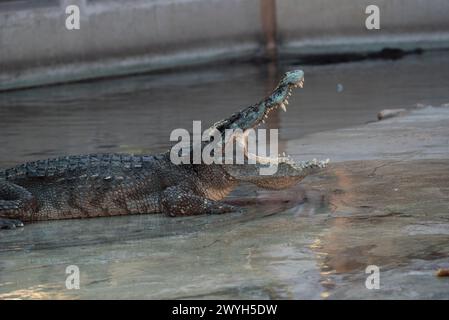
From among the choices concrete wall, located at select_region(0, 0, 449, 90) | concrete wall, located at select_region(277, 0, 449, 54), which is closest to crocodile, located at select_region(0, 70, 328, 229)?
concrete wall, located at select_region(0, 0, 449, 90)

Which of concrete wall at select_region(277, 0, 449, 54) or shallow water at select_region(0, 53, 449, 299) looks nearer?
shallow water at select_region(0, 53, 449, 299)

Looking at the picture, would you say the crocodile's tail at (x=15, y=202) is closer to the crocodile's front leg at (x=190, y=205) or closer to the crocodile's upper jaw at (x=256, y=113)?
the crocodile's front leg at (x=190, y=205)

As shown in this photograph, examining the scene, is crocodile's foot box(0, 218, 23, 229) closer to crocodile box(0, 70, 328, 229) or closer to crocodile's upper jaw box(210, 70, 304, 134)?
crocodile box(0, 70, 328, 229)

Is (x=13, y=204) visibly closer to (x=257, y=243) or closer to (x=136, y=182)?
(x=136, y=182)

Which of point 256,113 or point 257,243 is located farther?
point 256,113

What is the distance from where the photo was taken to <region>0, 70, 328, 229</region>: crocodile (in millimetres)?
7957

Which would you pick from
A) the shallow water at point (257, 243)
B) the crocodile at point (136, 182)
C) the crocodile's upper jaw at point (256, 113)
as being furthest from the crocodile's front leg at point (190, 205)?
the crocodile's upper jaw at point (256, 113)

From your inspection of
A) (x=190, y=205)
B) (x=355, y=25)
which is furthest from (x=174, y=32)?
(x=190, y=205)

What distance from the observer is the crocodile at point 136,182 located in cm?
796

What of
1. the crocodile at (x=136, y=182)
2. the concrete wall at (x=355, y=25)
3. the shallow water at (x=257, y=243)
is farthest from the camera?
the concrete wall at (x=355, y=25)

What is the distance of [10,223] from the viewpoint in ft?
25.4

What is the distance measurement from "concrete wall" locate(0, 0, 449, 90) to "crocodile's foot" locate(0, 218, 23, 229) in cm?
1073

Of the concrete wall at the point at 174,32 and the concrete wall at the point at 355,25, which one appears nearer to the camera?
Result: the concrete wall at the point at 174,32

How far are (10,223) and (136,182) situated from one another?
982 millimetres
